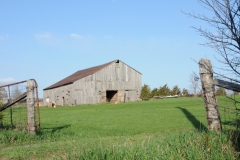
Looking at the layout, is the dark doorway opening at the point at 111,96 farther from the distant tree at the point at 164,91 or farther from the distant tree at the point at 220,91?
the distant tree at the point at 220,91

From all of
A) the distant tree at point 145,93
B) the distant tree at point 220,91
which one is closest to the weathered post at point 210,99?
the distant tree at point 220,91

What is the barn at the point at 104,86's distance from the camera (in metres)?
47.0

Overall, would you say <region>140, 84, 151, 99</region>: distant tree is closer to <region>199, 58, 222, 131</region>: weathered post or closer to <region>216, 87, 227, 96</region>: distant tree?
<region>199, 58, 222, 131</region>: weathered post

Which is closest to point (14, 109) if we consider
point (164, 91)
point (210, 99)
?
point (210, 99)

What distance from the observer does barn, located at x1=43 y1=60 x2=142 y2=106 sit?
47.0 meters

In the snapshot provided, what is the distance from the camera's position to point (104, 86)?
160 ft

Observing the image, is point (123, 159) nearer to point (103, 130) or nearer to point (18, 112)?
point (103, 130)

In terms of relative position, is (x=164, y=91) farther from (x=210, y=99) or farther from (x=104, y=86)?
(x=210, y=99)

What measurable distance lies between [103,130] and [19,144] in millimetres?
3420

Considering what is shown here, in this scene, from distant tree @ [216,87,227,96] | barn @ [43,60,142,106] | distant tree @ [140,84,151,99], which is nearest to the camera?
distant tree @ [216,87,227,96]

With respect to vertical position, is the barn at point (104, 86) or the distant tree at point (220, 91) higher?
the barn at point (104, 86)

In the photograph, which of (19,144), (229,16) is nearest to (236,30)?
(229,16)

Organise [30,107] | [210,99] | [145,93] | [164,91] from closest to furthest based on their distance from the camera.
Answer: [210,99] < [30,107] < [145,93] < [164,91]

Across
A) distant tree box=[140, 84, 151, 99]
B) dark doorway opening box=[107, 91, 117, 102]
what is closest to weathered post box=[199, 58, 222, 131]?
dark doorway opening box=[107, 91, 117, 102]
